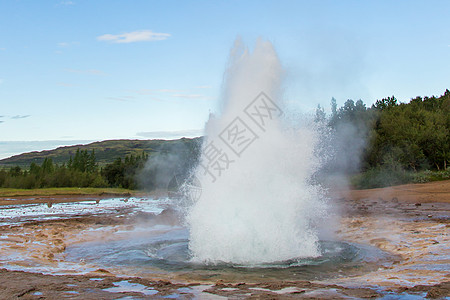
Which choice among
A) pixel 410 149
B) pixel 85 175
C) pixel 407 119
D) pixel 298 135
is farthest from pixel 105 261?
pixel 85 175

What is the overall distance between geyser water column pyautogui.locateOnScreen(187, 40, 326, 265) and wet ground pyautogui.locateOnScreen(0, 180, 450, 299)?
2.94 feet

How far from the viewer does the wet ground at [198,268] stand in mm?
6402

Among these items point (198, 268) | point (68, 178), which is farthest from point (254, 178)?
point (68, 178)

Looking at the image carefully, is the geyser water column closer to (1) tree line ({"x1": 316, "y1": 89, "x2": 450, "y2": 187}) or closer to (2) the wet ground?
(2) the wet ground

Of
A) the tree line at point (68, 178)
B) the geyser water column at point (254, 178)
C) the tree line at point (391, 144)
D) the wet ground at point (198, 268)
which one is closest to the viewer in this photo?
the wet ground at point (198, 268)

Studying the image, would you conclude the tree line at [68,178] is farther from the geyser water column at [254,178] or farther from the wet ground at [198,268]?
the geyser water column at [254,178]

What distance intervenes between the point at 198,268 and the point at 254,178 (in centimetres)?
309

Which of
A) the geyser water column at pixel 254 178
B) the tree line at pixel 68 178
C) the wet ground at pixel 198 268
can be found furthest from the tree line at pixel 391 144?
the tree line at pixel 68 178

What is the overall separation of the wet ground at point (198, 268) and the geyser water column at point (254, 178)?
2.94 ft

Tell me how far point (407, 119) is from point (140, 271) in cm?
4879

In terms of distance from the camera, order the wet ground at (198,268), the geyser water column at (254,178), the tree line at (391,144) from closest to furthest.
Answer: the wet ground at (198,268) → the geyser water column at (254,178) → the tree line at (391,144)

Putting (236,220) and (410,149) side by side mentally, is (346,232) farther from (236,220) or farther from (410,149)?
(410,149)

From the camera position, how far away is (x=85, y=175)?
76.5 meters

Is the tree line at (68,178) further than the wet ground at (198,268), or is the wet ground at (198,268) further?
the tree line at (68,178)
